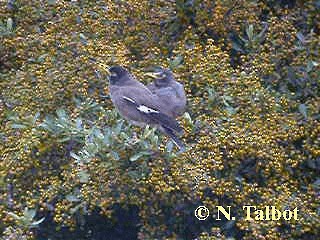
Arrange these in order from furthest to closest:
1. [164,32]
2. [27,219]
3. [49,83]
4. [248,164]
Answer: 1. [164,32]
2. [49,83]
3. [248,164]
4. [27,219]

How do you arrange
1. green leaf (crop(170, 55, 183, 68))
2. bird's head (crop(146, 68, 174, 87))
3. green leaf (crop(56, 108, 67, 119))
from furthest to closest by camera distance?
1. green leaf (crop(170, 55, 183, 68))
2. bird's head (crop(146, 68, 174, 87))
3. green leaf (crop(56, 108, 67, 119))

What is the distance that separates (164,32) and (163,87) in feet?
3.01

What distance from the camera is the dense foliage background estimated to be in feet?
19.8

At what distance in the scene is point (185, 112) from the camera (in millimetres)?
6730

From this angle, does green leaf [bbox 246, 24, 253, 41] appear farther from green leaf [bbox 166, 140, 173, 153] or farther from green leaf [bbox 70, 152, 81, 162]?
green leaf [bbox 70, 152, 81, 162]

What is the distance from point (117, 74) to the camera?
6867 millimetres

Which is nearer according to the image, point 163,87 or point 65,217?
point 65,217

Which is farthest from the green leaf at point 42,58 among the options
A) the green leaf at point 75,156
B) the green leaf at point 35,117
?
the green leaf at point 75,156

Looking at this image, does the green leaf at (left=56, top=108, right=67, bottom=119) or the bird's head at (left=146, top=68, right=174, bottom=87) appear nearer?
the green leaf at (left=56, top=108, right=67, bottom=119)

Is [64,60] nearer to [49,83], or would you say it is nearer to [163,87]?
[49,83]

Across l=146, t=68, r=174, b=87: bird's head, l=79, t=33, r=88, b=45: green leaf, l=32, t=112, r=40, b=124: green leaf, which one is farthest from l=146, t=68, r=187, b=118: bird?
l=32, t=112, r=40, b=124: green leaf

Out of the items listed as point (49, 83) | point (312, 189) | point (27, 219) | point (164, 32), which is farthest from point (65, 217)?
point (164, 32)

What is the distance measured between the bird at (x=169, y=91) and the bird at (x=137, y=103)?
0.06 m

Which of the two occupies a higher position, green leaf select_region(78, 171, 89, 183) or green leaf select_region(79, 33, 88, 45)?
green leaf select_region(79, 33, 88, 45)
